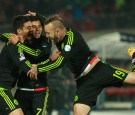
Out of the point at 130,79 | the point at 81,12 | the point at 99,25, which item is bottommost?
the point at 99,25

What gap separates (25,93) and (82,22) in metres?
13.2

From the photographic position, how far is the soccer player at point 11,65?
1099cm

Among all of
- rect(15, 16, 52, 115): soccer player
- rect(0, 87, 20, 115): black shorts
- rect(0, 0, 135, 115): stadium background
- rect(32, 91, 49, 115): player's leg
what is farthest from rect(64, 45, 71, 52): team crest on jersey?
rect(0, 0, 135, 115): stadium background

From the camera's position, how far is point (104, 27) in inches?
977

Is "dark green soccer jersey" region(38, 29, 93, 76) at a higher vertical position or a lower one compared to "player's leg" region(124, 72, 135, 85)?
higher

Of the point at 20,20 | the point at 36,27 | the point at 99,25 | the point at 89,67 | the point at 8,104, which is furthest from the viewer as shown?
the point at 99,25

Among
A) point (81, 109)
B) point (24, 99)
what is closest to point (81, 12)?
point (24, 99)

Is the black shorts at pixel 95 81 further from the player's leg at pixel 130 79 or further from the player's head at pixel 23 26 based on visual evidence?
the player's head at pixel 23 26

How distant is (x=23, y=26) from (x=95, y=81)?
140 centimetres

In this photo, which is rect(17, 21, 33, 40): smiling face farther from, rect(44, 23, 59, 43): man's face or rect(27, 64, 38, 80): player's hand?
rect(27, 64, 38, 80): player's hand

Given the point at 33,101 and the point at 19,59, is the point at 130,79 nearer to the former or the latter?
the point at 33,101

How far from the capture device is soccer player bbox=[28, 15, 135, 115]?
11047mm

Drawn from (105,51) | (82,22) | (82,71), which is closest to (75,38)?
(82,71)

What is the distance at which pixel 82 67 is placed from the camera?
1138cm
